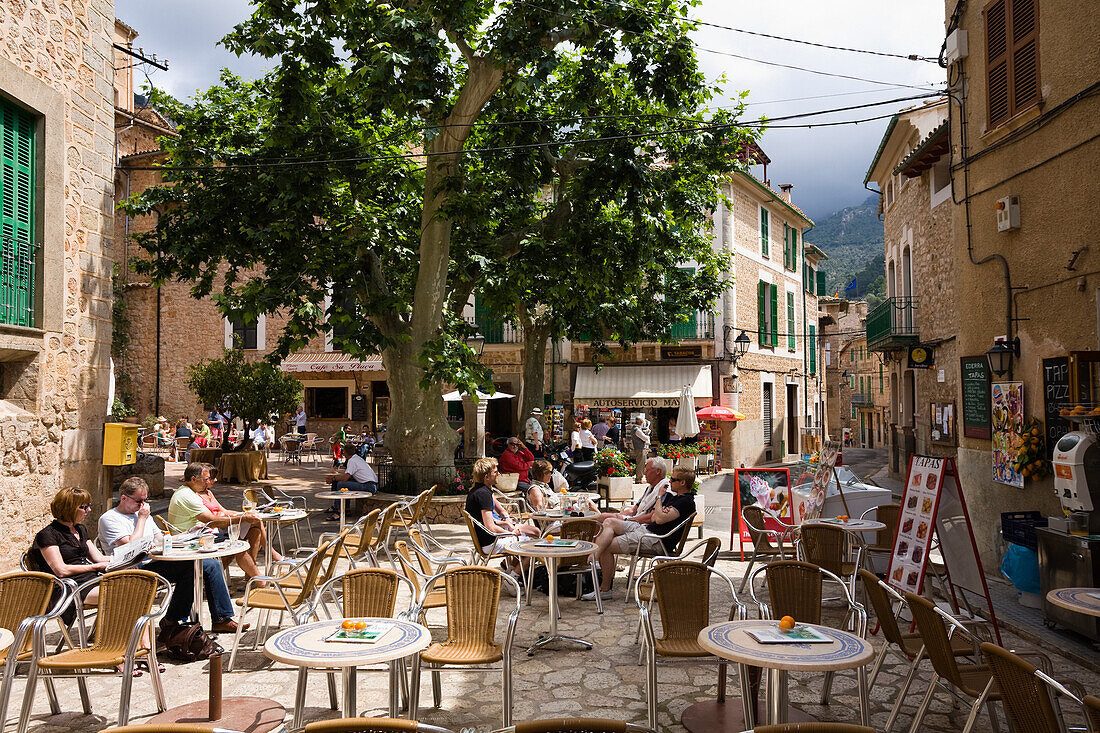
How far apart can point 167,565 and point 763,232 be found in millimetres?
22625

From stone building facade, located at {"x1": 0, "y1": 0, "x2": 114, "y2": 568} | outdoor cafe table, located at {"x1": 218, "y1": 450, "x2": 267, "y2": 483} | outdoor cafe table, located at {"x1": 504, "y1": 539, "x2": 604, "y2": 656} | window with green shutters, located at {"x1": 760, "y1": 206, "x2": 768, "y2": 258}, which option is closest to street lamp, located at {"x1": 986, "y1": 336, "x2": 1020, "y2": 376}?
outdoor cafe table, located at {"x1": 504, "y1": 539, "x2": 604, "y2": 656}

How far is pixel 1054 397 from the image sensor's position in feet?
24.7

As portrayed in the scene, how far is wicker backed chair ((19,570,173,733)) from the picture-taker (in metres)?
4.07

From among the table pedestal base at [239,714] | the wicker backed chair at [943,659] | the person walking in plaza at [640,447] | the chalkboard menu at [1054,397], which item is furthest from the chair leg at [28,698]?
the person walking in plaza at [640,447]

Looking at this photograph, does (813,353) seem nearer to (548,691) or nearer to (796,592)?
(796,592)

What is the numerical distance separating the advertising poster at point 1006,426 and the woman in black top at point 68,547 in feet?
26.8

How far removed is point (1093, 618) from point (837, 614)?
71.0 inches

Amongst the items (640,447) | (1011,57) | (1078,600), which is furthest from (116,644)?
(640,447)

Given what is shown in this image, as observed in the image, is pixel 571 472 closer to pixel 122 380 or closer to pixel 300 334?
pixel 300 334

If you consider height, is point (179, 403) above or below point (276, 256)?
below

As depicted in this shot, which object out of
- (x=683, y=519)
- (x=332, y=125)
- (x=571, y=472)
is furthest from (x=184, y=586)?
(x=571, y=472)

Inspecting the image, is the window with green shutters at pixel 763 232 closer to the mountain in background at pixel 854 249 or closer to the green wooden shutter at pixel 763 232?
the green wooden shutter at pixel 763 232

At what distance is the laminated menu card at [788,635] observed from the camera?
12.1 ft

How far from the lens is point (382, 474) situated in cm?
1318
